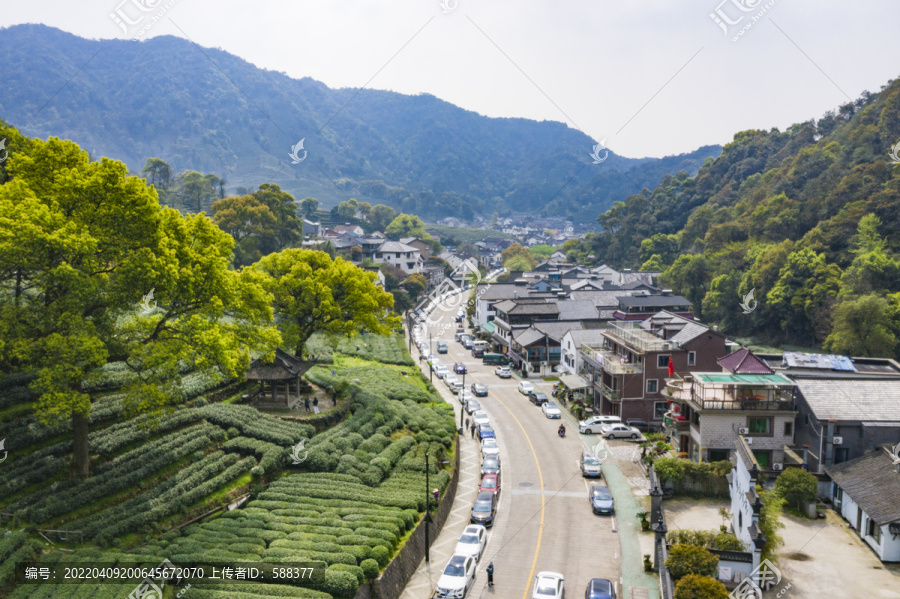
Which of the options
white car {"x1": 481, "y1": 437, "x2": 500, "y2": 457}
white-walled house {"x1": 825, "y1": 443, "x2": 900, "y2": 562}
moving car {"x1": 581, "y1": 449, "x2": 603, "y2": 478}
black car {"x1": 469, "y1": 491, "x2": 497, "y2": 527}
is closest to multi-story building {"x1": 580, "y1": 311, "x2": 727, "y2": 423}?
moving car {"x1": 581, "y1": 449, "x2": 603, "y2": 478}

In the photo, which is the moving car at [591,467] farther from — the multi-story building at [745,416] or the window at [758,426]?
the window at [758,426]

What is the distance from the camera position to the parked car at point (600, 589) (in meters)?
23.0

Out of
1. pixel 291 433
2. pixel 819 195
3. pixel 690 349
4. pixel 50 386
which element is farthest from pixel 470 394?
pixel 819 195

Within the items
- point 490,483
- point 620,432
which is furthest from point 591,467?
point 620,432

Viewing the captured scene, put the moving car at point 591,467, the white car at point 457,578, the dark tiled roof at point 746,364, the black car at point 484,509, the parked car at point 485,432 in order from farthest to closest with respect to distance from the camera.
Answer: the parked car at point 485,432, the dark tiled roof at point 746,364, the moving car at point 591,467, the black car at point 484,509, the white car at point 457,578

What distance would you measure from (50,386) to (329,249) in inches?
3030

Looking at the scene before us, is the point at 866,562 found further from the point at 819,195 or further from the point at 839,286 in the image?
the point at 819,195

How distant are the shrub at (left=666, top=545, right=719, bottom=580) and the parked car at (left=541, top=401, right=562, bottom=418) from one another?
1015 inches

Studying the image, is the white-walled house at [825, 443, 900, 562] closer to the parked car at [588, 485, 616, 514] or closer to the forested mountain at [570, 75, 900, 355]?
the parked car at [588, 485, 616, 514]

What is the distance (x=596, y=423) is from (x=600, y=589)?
23057mm

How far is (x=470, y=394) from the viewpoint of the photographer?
56406mm

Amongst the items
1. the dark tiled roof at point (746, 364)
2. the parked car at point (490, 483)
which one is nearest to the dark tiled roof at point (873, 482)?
the dark tiled roof at point (746, 364)

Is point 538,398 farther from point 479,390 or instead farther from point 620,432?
point 620,432

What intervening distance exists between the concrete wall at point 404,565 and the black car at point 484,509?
5.17 feet
